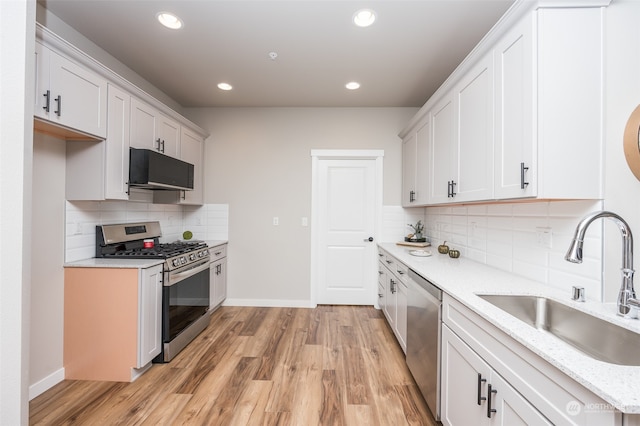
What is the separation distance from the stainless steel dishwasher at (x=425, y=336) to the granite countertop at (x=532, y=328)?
11 cm

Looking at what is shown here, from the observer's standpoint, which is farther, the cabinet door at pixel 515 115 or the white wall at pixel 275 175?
the white wall at pixel 275 175

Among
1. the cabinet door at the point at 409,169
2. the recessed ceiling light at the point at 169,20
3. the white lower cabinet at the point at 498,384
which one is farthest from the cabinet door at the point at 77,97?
the cabinet door at the point at 409,169

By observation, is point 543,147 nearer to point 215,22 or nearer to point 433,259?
point 433,259

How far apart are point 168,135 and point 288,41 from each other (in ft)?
5.34

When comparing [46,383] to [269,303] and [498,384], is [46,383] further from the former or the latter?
[498,384]

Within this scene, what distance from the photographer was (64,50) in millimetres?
1760

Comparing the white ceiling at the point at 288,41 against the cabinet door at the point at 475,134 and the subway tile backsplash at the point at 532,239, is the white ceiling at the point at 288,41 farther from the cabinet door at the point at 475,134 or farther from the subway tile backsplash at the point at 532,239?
the subway tile backsplash at the point at 532,239

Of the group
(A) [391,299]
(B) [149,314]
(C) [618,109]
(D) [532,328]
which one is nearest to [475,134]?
(C) [618,109]

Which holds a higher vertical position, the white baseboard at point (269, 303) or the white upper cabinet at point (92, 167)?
the white upper cabinet at point (92, 167)

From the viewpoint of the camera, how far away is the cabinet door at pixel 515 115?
1.36m

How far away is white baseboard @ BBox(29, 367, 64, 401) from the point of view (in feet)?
6.19

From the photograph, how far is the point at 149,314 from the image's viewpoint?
86.7 inches

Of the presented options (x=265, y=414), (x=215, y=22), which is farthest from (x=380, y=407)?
(x=215, y=22)

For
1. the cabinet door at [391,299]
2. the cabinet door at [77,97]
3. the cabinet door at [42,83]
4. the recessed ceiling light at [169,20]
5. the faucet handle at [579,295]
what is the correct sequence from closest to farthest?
the faucet handle at [579,295] < the cabinet door at [42,83] < the cabinet door at [77,97] < the recessed ceiling light at [169,20] < the cabinet door at [391,299]
